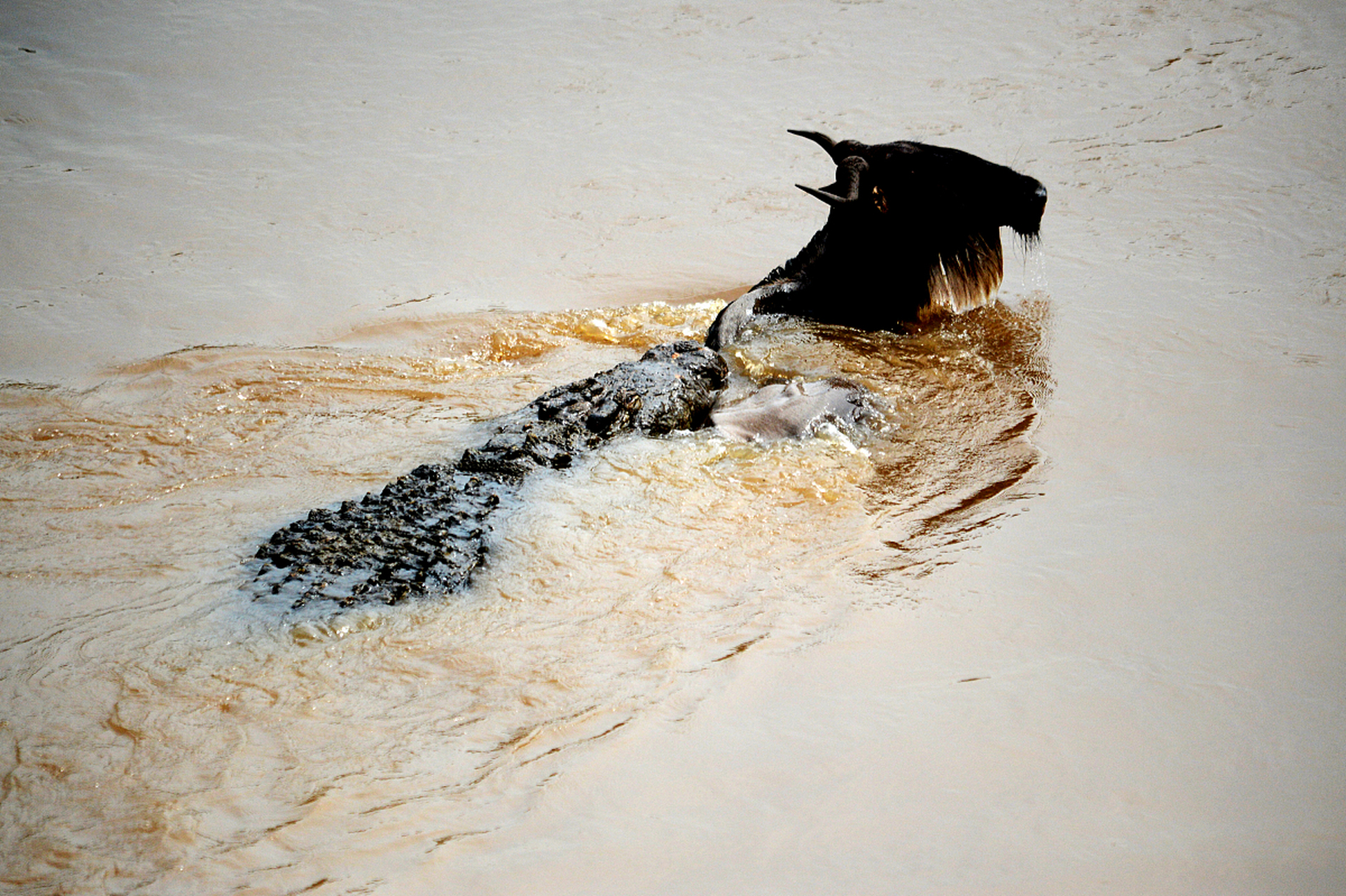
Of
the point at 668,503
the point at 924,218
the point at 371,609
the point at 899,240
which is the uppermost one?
the point at 924,218

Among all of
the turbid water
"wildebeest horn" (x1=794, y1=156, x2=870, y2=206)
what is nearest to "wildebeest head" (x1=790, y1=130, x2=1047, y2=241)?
"wildebeest horn" (x1=794, y1=156, x2=870, y2=206)

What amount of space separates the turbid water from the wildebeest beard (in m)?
0.22

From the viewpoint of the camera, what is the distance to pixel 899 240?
15.8 ft

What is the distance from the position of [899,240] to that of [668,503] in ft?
6.81

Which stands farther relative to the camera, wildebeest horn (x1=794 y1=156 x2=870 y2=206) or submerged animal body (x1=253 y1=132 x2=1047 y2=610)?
wildebeest horn (x1=794 y1=156 x2=870 y2=206)

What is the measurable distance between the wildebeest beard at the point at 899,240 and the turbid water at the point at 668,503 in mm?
216

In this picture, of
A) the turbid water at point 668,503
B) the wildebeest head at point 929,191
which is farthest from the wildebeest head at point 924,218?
the turbid water at point 668,503

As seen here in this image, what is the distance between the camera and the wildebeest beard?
461 cm

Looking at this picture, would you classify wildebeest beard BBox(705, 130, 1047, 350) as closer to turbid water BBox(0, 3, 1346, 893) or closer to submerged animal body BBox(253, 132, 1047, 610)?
submerged animal body BBox(253, 132, 1047, 610)

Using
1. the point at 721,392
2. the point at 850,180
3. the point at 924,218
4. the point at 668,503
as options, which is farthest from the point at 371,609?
the point at 924,218

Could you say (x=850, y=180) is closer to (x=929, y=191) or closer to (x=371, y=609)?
(x=929, y=191)

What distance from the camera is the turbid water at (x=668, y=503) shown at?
2.22 meters

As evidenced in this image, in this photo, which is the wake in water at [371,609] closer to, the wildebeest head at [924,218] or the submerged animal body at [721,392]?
the submerged animal body at [721,392]

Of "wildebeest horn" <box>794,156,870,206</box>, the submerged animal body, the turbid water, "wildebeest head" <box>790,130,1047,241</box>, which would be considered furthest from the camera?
"wildebeest horn" <box>794,156,870,206</box>
